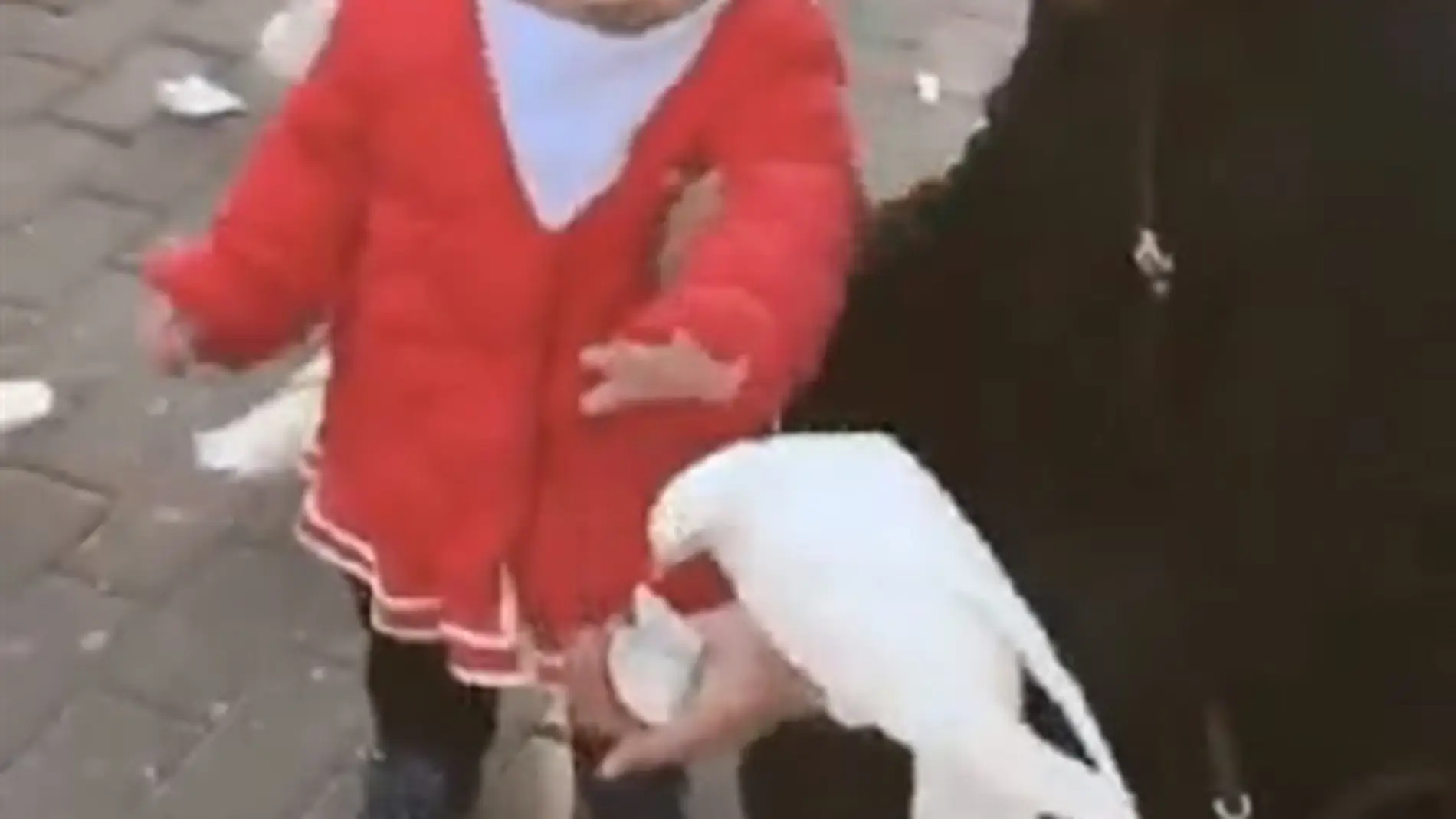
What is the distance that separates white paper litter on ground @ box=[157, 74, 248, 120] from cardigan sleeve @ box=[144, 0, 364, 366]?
122 cm

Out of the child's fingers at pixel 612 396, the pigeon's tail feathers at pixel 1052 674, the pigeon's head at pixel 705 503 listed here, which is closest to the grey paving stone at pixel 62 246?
the child's fingers at pixel 612 396

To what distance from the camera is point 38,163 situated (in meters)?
2.79

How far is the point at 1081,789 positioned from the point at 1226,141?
267 millimetres

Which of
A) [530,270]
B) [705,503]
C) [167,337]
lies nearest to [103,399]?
[167,337]

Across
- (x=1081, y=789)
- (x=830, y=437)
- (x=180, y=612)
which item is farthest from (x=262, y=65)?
(x=1081, y=789)

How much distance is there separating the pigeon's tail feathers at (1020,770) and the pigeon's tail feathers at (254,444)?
4.04 feet

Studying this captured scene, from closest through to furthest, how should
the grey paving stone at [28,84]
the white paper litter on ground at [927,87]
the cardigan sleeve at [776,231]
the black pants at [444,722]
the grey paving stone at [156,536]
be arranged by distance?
the cardigan sleeve at [776,231] < the black pants at [444,722] < the grey paving stone at [156,536] < the grey paving stone at [28,84] < the white paper litter on ground at [927,87]

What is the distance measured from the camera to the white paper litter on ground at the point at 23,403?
8.14 feet

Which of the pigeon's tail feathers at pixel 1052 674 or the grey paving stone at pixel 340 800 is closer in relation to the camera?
the pigeon's tail feathers at pixel 1052 674

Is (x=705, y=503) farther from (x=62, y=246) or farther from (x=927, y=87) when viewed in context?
(x=927, y=87)

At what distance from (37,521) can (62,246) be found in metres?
0.38

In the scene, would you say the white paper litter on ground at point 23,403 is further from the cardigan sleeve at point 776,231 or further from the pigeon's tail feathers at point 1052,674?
the pigeon's tail feathers at point 1052,674

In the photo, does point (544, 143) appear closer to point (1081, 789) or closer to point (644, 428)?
point (644, 428)

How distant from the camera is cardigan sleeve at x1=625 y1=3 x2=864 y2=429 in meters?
1.56
